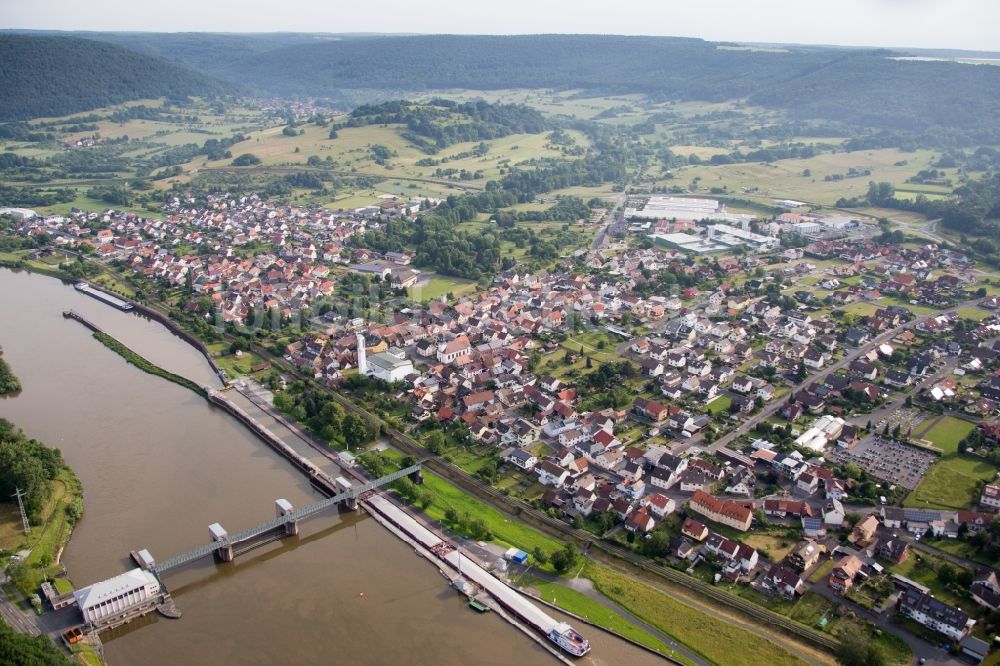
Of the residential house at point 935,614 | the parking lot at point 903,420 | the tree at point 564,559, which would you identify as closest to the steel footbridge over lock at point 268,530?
the tree at point 564,559

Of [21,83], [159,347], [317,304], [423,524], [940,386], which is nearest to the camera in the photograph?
[423,524]

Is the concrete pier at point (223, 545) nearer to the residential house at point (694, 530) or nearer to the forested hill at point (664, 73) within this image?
the residential house at point (694, 530)

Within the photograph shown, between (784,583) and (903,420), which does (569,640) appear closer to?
(784,583)

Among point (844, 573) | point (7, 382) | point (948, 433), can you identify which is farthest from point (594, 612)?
point (7, 382)

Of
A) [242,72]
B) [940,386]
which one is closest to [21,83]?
[242,72]

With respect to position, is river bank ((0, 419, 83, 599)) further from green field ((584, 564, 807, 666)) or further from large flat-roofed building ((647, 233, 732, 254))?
large flat-roofed building ((647, 233, 732, 254))

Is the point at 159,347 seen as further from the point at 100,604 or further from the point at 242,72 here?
the point at 242,72

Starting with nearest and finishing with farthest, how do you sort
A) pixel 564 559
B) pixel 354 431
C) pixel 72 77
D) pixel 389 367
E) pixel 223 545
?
pixel 564 559
pixel 223 545
pixel 354 431
pixel 389 367
pixel 72 77
